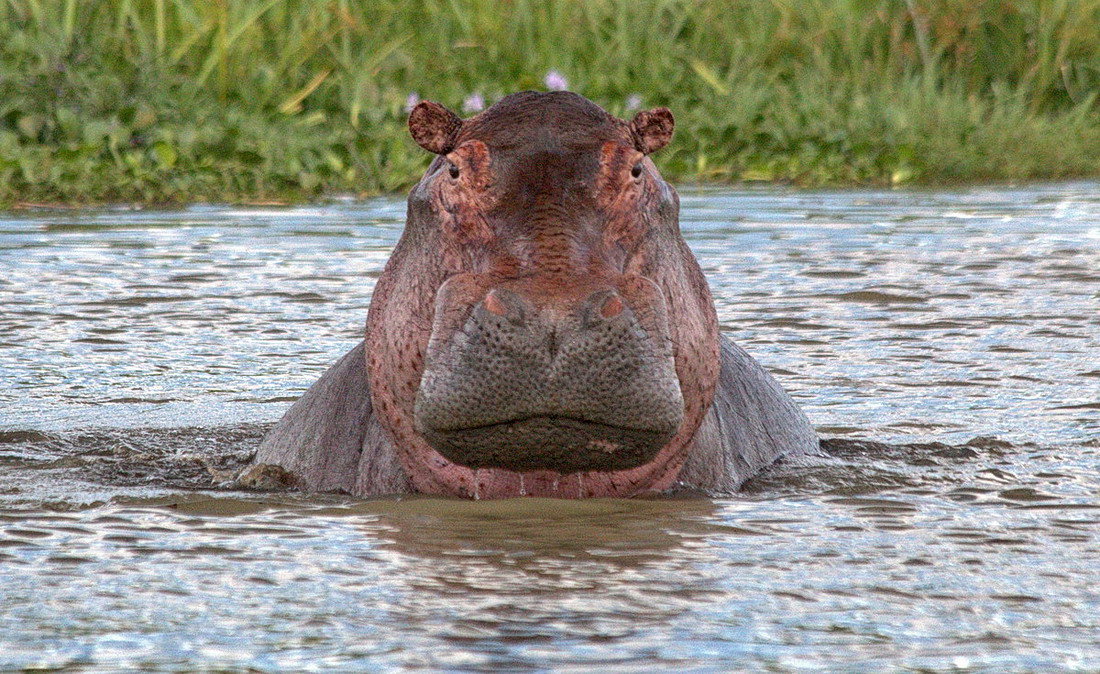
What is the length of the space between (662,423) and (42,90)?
8.80 metres

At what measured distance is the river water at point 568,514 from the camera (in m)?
3.04

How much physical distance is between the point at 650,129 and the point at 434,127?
1.33 ft

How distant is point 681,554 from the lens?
12.0ft

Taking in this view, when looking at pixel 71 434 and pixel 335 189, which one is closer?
pixel 71 434

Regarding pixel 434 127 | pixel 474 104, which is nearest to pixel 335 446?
pixel 434 127

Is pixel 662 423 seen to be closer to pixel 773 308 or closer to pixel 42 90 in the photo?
pixel 773 308

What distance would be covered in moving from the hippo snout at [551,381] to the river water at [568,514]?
0.23 m

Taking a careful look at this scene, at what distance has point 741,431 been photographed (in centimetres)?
449

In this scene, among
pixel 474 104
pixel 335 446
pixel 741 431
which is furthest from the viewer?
pixel 474 104

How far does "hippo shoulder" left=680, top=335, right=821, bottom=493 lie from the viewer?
419cm

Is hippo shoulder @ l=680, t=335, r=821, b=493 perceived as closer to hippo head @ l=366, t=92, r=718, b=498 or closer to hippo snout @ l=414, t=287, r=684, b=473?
hippo head @ l=366, t=92, r=718, b=498

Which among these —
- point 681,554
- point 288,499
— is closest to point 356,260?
point 288,499

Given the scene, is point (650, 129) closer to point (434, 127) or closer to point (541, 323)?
point (434, 127)

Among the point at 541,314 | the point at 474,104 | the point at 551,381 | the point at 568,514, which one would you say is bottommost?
the point at 568,514
